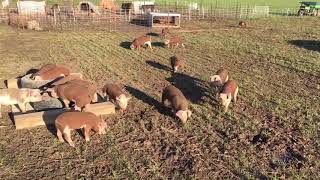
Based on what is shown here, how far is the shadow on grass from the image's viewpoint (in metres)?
18.8

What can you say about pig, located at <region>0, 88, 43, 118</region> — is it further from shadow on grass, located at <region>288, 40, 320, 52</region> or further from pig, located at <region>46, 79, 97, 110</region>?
shadow on grass, located at <region>288, 40, 320, 52</region>

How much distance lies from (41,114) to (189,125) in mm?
3562

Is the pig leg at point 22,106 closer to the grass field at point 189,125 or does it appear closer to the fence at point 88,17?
the grass field at point 189,125

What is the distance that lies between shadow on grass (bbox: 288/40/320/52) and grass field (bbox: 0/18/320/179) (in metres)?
0.98

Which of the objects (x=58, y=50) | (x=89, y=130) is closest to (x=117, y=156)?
(x=89, y=130)

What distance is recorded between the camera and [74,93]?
938 cm

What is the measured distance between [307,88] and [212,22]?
703 inches

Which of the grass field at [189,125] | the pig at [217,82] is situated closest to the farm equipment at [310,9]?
the grass field at [189,125]

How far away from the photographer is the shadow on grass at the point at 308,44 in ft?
61.8

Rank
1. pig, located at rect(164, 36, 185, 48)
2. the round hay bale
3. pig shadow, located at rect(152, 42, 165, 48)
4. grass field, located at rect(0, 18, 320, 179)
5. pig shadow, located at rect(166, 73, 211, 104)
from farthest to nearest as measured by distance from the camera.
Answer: pig shadow, located at rect(152, 42, 165, 48) → pig, located at rect(164, 36, 185, 48) → pig shadow, located at rect(166, 73, 211, 104) → the round hay bale → grass field, located at rect(0, 18, 320, 179)

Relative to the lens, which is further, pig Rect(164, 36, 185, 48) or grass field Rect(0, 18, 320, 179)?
pig Rect(164, 36, 185, 48)

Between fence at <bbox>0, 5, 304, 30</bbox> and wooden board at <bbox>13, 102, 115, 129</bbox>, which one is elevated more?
fence at <bbox>0, 5, 304, 30</bbox>

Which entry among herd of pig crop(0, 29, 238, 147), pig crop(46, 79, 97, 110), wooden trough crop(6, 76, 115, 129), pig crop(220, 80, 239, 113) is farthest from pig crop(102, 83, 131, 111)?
pig crop(220, 80, 239, 113)

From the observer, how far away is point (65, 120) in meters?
8.00
